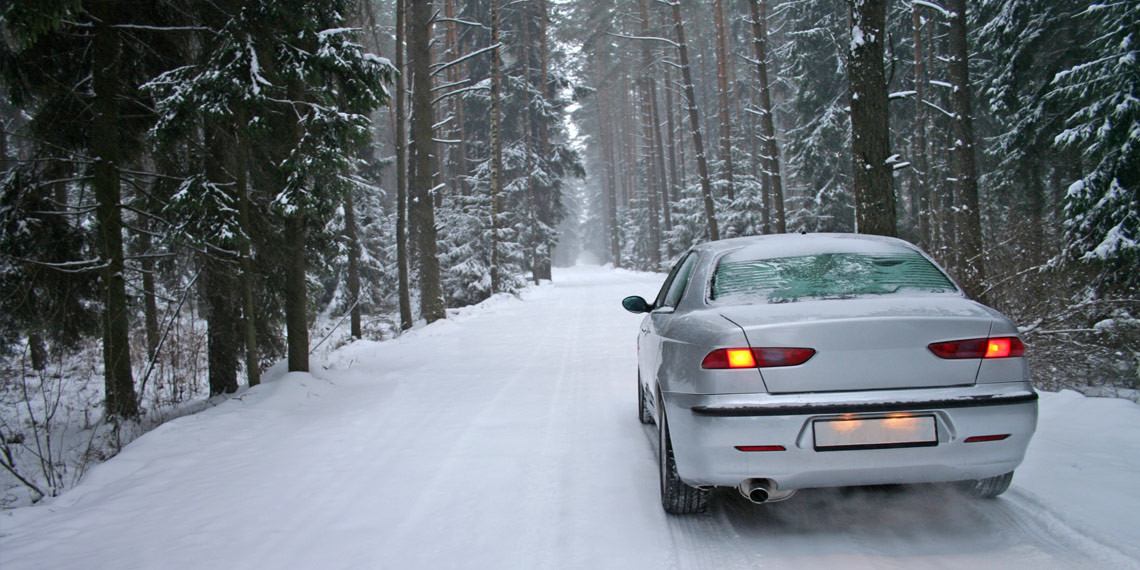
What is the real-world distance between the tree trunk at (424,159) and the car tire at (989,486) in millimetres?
13613

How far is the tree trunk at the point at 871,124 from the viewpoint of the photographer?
7.77 m

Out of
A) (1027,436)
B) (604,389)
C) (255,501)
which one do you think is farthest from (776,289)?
(604,389)

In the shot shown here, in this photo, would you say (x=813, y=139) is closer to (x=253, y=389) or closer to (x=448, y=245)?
(x=448, y=245)

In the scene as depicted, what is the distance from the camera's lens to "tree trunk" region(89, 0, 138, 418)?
7.06 meters

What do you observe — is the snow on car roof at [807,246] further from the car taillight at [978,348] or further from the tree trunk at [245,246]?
the tree trunk at [245,246]

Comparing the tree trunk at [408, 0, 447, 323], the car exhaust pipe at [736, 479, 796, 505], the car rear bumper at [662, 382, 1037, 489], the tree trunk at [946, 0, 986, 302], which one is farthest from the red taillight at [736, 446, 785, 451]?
the tree trunk at [408, 0, 447, 323]

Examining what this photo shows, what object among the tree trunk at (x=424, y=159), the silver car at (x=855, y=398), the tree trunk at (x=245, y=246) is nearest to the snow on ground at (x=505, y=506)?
the silver car at (x=855, y=398)

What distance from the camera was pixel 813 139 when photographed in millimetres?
23109

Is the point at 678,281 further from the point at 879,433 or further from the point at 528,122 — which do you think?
the point at 528,122

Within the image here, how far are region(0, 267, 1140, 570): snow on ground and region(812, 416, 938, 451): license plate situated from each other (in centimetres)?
58

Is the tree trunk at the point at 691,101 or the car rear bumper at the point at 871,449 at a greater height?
the tree trunk at the point at 691,101

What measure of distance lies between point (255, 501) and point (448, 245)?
2200 cm

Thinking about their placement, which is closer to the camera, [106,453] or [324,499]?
[324,499]

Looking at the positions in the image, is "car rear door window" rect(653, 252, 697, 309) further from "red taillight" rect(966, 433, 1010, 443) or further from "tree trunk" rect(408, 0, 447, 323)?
"tree trunk" rect(408, 0, 447, 323)
